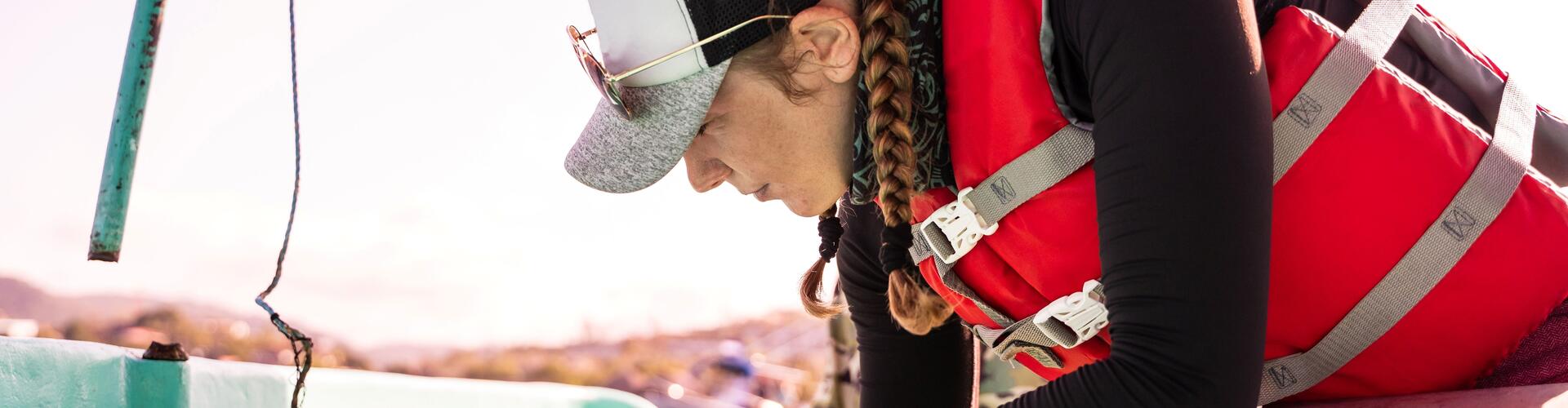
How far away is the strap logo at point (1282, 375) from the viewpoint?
0.77 metres

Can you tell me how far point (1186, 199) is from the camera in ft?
1.97

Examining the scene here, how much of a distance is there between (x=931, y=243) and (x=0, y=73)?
4.61 feet

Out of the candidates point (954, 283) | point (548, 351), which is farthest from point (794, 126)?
point (548, 351)

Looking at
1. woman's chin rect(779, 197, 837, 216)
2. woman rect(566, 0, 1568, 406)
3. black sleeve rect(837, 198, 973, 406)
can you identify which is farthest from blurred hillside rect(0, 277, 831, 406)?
woman rect(566, 0, 1568, 406)

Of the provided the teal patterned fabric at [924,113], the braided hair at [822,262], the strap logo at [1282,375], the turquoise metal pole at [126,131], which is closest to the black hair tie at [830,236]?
the braided hair at [822,262]

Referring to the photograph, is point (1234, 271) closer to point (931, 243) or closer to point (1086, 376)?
point (1086, 376)

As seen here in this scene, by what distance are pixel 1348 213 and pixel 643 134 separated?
52 centimetres

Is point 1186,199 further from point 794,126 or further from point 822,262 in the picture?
point 822,262

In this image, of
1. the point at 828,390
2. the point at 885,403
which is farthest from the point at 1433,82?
the point at 828,390

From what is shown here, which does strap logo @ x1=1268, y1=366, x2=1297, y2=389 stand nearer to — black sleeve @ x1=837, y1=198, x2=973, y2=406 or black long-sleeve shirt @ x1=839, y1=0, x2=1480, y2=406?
black long-sleeve shirt @ x1=839, y1=0, x2=1480, y2=406

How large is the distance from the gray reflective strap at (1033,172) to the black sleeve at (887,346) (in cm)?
41

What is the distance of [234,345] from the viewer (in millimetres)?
2480

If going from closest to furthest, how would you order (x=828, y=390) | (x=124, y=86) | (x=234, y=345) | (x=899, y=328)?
(x=124, y=86), (x=899, y=328), (x=828, y=390), (x=234, y=345)

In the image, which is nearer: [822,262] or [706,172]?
[706,172]
